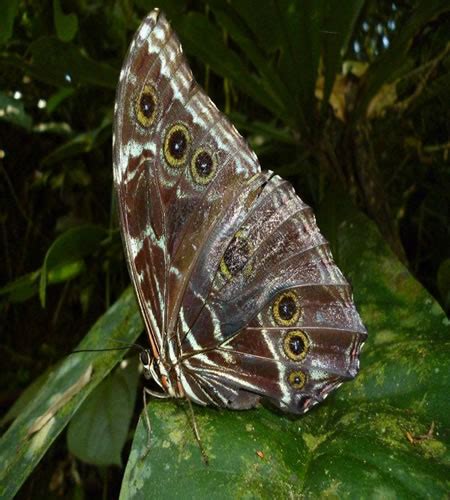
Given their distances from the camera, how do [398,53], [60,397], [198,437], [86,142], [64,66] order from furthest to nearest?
[86,142] → [64,66] → [398,53] → [60,397] → [198,437]

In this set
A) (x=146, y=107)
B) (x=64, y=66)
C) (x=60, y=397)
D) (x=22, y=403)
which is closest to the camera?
(x=146, y=107)

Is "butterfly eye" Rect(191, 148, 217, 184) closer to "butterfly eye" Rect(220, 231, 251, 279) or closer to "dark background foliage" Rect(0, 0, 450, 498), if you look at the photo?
"butterfly eye" Rect(220, 231, 251, 279)

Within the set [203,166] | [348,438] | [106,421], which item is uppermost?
[203,166]

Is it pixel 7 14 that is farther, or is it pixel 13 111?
pixel 13 111

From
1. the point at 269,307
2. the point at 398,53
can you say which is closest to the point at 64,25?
the point at 398,53

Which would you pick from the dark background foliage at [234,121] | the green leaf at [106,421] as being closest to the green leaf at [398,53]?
the dark background foliage at [234,121]

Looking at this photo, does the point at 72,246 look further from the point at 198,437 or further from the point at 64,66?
the point at 198,437

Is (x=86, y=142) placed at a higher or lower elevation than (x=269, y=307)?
higher

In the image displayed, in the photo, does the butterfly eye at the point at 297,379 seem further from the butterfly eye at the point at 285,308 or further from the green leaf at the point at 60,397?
the green leaf at the point at 60,397
